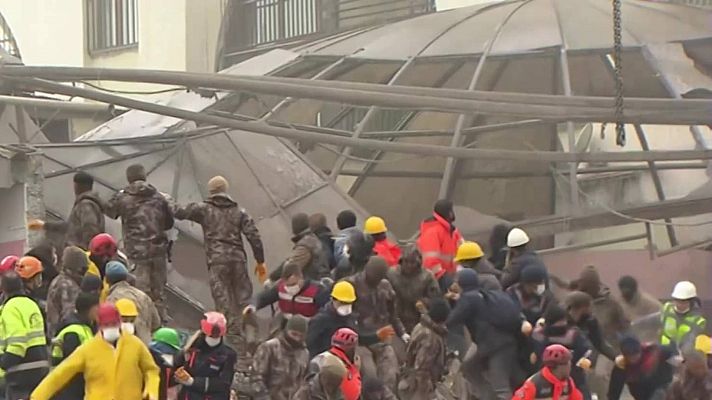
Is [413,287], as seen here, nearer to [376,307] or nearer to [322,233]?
[376,307]

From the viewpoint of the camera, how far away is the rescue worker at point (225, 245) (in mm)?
17062

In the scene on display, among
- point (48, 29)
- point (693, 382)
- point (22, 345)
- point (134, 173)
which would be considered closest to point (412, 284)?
point (693, 382)

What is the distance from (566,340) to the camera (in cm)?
1410

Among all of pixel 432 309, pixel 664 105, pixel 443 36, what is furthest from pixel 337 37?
pixel 432 309

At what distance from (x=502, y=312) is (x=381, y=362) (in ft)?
3.93

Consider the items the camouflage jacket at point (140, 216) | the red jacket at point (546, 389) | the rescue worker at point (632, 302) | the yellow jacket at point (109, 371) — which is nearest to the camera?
the yellow jacket at point (109, 371)

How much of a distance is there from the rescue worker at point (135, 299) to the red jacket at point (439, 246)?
126 inches

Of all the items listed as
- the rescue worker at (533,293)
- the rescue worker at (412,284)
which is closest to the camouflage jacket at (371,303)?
the rescue worker at (412,284)

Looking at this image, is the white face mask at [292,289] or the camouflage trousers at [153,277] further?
the camouflage trousers at [153,277]

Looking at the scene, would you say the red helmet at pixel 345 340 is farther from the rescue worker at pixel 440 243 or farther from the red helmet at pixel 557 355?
the rescue worker at pixel 440 243

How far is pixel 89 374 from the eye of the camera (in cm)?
1257

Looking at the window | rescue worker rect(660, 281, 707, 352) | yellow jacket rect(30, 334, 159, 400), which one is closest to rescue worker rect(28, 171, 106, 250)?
yellow jacket rect(30, 334, 159, 400)

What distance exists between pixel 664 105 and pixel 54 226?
6.88 meters

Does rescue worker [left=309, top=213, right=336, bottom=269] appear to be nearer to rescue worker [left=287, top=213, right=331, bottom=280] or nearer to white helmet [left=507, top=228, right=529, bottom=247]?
rescue worker [left=287, top=213, right=331, bottom=280]
